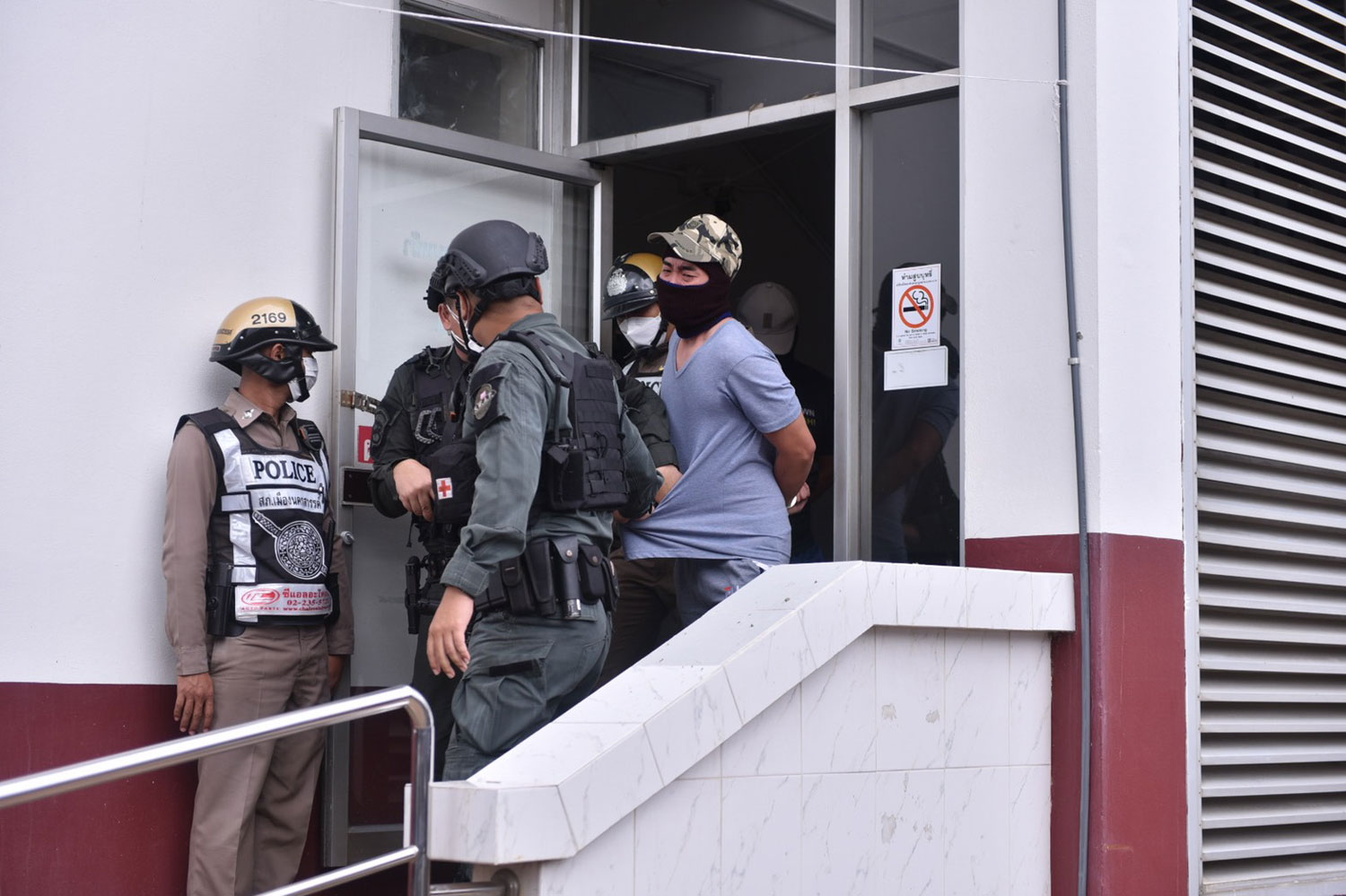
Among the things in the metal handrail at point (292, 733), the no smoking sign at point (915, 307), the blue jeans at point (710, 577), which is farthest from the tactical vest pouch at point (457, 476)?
the no smoking sign at point (915, 307)

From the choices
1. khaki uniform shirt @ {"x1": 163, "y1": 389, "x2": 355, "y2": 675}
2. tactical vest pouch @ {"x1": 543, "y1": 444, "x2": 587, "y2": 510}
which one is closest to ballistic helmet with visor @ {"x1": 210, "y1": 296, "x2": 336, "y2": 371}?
khaki uniform shirt @ {"x1": 163, "y1": 389, "x2": 355, "y2": 675}

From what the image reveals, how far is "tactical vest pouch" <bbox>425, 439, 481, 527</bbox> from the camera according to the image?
4156 mm

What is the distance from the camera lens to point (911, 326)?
5176 millimetres

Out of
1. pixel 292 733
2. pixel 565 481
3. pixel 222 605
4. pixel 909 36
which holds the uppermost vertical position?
pixel 909 36

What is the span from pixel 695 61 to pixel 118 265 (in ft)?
7.92

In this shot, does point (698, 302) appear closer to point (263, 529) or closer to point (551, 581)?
point (551, 581)

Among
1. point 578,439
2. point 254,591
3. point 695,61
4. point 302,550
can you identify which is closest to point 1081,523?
point 578,439

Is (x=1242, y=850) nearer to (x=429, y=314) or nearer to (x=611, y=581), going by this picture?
(x=611, y=581)

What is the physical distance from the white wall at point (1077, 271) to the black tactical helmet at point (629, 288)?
3.85ft

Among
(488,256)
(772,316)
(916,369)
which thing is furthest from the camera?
(772,316)

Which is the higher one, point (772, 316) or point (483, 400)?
point (772, 316)

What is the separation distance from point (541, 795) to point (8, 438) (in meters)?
2.29

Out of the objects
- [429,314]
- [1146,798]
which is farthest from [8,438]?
[1146,798]

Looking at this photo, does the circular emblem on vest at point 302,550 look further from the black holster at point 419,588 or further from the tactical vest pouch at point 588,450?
the tactical vest pouch at point 588,450
